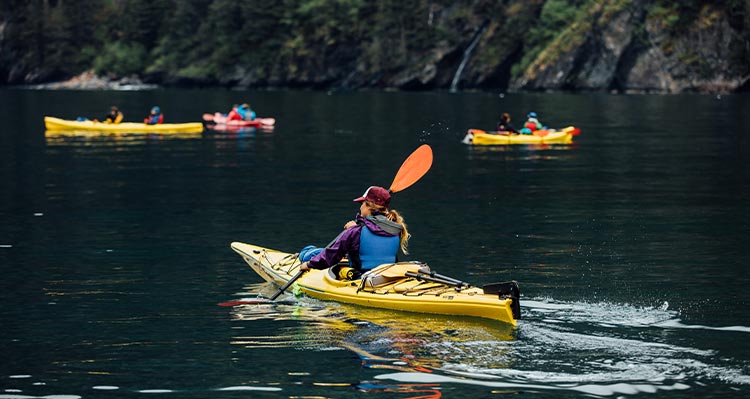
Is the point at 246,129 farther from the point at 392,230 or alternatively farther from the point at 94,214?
the point at 392,230

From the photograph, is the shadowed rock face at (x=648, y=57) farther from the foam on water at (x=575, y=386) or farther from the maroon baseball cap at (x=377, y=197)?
the foam on water at (x=575, y=386)

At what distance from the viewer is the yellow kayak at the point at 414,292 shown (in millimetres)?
14320

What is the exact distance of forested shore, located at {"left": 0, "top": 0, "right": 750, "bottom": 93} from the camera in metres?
103

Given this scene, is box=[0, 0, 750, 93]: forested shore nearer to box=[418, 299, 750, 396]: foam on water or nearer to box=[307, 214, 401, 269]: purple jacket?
box=[307, 214, 401, 269]: purple jacket

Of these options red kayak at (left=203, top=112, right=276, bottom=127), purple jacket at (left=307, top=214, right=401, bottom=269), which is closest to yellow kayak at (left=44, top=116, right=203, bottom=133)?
red kayak at (left=203, top=112, right=276, bottom=127)

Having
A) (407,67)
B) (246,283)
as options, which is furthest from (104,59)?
(246,283)

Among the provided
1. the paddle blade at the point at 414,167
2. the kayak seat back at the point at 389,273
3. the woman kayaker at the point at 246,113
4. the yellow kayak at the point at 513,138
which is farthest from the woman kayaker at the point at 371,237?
the woman kayaker at the point at 246,113

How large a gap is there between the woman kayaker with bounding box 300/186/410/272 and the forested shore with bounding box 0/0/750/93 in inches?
3533

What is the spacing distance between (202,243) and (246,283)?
12.3 ft

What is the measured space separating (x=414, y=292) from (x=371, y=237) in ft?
3.42

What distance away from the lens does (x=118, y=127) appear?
5453 centimetres

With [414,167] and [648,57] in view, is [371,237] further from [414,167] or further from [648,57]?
[648,57]

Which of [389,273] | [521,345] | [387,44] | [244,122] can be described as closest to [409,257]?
[389,273]

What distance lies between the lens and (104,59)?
14812 centimetres
